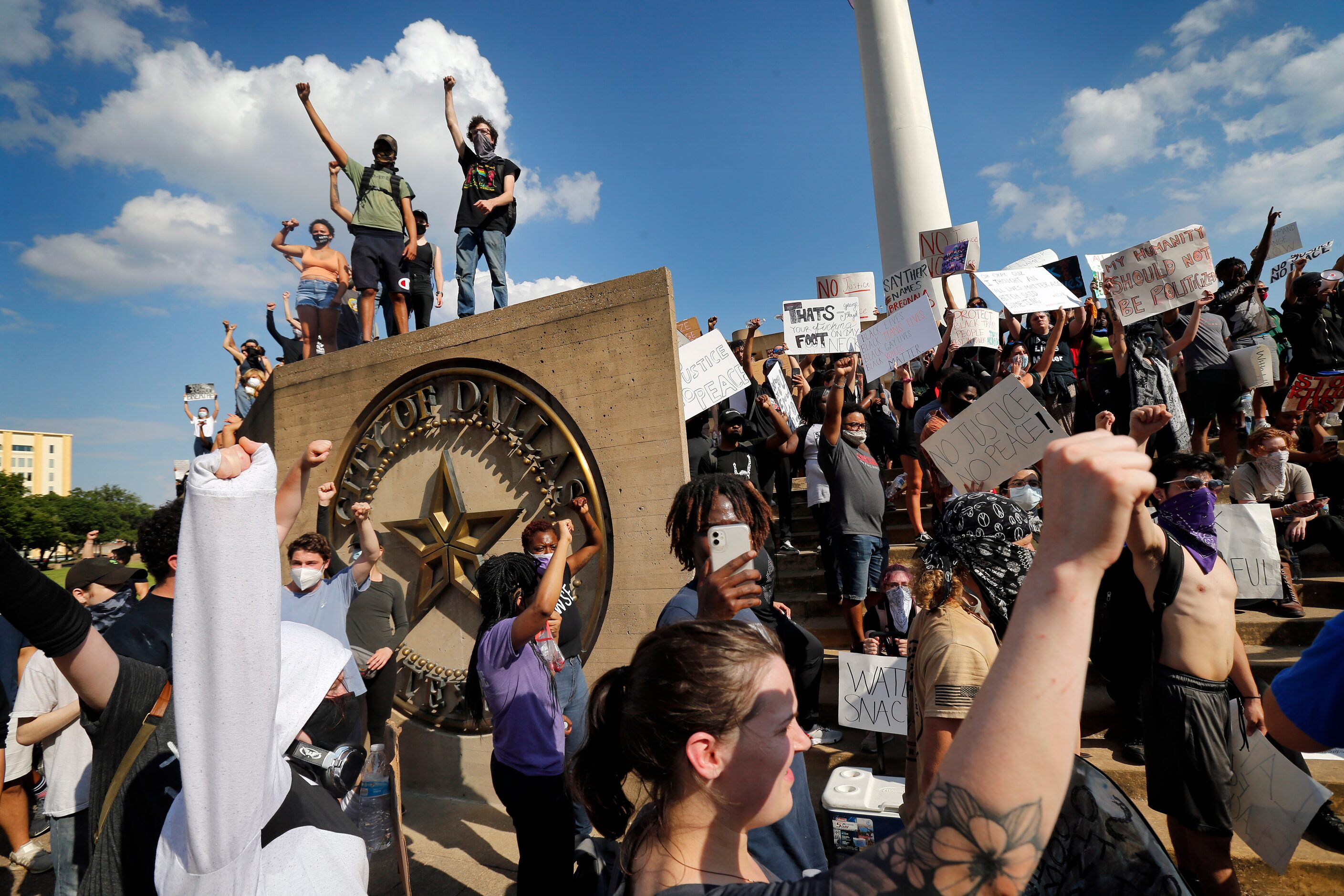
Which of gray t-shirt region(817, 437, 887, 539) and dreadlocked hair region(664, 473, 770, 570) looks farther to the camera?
gray t-shirt region(817, 437, 887, 539)

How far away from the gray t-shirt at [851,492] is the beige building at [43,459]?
126 m

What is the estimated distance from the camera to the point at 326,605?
4.59 meters

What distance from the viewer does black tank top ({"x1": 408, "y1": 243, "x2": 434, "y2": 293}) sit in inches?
296

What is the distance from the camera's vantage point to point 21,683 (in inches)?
159

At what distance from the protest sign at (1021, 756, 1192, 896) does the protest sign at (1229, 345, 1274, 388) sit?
7.12 metres

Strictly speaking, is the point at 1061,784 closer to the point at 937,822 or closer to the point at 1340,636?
the point at 937,822

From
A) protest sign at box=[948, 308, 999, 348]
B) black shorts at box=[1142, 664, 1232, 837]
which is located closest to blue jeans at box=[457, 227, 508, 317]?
protest sign at box=[948, 308, 999, 348]

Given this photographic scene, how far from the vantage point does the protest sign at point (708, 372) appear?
5422 mm

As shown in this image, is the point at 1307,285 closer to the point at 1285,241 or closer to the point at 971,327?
the point at 1285,241

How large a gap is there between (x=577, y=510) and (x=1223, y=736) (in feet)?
12.7

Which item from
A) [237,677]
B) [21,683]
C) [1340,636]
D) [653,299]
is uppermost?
[653,299]

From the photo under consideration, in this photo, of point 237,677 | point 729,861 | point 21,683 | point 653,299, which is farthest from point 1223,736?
point 21,683

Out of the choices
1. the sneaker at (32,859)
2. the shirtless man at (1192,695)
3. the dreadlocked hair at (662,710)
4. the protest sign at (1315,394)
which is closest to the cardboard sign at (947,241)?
the protest sign at (1315,394)

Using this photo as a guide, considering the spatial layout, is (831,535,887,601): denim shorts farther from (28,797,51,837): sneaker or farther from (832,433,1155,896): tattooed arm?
(28,797,51,837): sneaker
